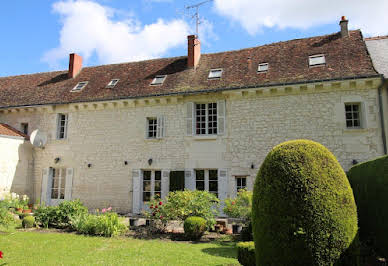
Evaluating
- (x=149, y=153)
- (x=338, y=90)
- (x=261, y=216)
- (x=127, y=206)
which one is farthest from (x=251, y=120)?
(x=261, y=216)

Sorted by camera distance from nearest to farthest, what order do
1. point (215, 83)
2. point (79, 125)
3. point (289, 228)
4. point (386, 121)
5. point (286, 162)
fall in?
point (289, 228)
point (286, 162)
point (386, 121)
point (215, 83)
point (79, 125)

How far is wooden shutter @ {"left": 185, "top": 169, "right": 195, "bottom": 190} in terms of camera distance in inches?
464

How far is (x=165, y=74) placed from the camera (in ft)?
46.4

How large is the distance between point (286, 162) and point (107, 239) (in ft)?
18.7

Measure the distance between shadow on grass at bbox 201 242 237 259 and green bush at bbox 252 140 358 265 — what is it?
2.65 m

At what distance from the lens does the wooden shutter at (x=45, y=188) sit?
44.7 ft

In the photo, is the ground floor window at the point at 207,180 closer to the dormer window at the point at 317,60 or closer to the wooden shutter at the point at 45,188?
the dormer window at the point at 317,60

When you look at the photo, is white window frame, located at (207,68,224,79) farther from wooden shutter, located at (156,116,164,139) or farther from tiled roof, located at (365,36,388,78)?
tiled roof, located at (365,36,388,78)

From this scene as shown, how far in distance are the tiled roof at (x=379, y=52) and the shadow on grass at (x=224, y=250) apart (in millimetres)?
7884

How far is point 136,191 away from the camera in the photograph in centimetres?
1235

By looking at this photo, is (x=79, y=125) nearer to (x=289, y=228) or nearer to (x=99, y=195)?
(x=99, y=195)

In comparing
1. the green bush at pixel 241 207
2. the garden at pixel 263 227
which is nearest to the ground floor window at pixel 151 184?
the garden at pixel 263 227

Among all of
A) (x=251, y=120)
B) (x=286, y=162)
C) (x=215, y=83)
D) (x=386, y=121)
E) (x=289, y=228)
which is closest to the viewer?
(x=289, y=228)

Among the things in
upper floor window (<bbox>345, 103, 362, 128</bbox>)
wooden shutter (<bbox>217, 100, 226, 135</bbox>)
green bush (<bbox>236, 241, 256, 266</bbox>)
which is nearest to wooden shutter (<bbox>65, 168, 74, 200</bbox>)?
wooden shutter (<bbox>217, 100, 226, 135</bbox>)
